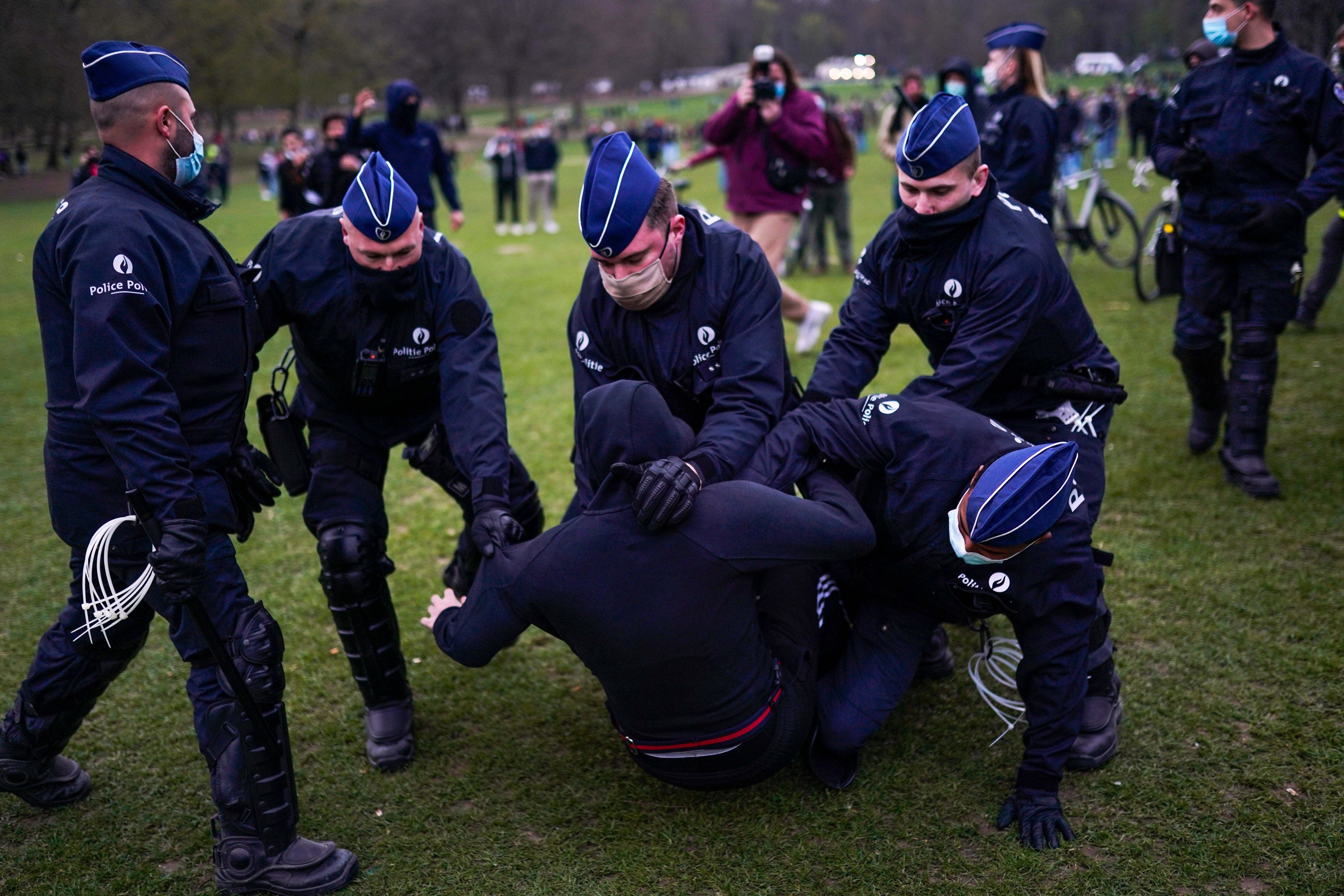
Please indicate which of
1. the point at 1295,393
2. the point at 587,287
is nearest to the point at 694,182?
the point at 1295,393

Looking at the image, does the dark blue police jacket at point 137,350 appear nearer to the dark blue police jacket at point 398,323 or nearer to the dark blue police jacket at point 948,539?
the dark blue police jacket at point 398,323

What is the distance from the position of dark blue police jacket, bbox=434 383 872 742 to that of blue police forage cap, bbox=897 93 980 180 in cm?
120

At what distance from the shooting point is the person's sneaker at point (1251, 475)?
16.6 ft

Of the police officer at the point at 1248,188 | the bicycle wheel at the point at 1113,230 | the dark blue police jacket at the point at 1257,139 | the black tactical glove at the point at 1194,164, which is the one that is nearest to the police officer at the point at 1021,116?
the police officer at the point at 1248,188

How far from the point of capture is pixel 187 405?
9.45ft

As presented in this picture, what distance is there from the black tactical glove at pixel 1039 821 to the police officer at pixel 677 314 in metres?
1.35

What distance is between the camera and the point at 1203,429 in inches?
223

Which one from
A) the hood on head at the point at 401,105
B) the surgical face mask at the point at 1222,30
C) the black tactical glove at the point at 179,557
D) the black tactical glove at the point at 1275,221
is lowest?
the black tactical glove at the point at 179,557

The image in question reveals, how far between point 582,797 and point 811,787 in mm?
781

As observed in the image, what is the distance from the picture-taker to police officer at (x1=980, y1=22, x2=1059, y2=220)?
20.6 ft

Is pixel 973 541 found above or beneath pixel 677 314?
beneath

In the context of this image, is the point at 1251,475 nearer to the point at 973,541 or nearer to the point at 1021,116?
the point at 1021,116

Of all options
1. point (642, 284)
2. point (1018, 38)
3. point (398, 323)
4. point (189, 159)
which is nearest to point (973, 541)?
point (642, 284)

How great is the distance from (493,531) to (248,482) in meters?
0.78
